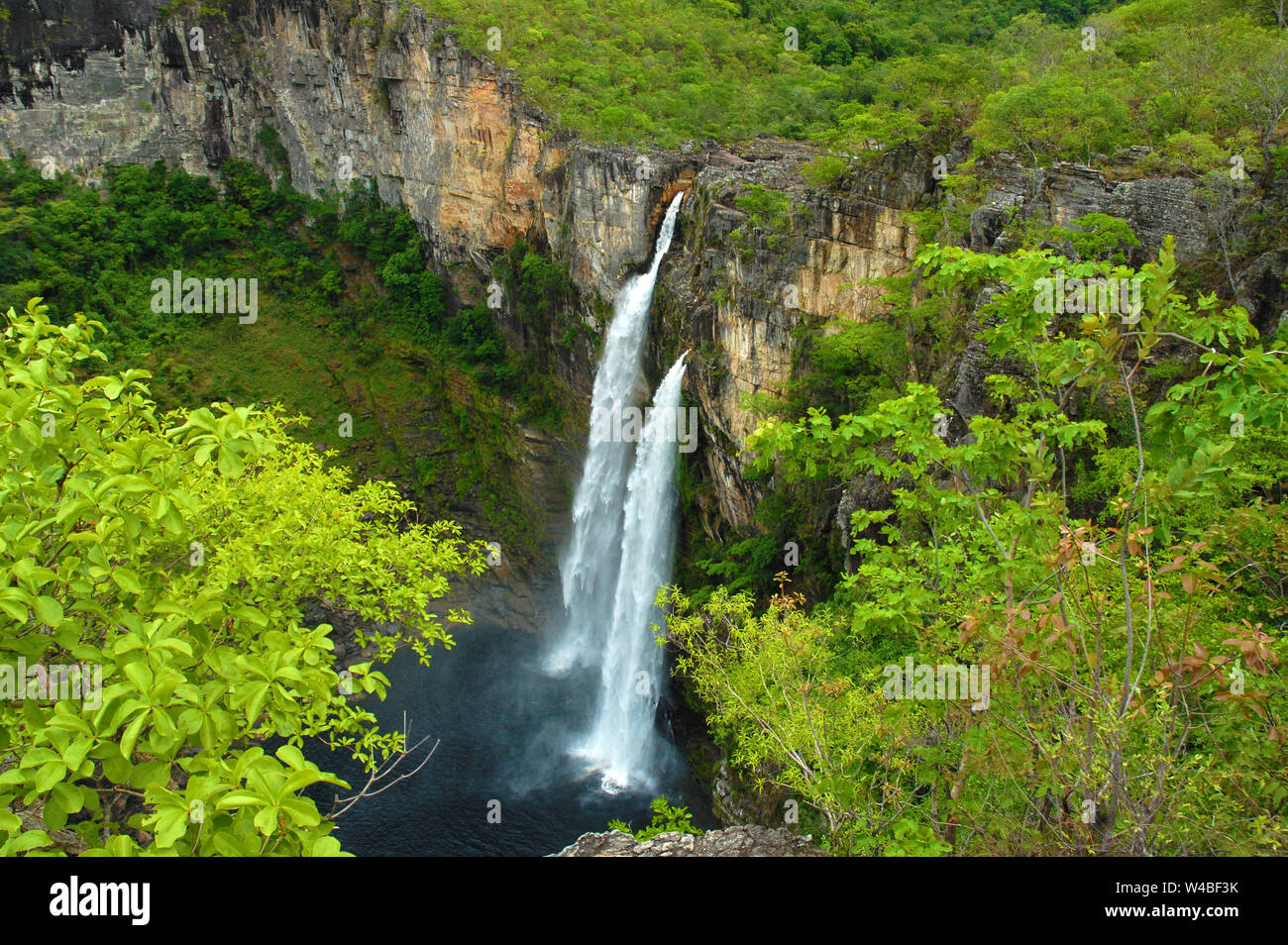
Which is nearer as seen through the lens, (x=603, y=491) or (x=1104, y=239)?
(x=1104, y=239)

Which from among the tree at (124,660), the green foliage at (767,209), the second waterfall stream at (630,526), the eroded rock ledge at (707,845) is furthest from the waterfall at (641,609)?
the tree at (124,660)

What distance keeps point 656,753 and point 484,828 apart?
4959 mm

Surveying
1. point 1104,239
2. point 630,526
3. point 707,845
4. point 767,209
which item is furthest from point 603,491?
point 707,845

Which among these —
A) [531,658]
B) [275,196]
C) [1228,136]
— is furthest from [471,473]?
[1228,136]

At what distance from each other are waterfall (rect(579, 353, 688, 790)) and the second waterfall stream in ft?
0.09

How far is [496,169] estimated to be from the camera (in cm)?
2806

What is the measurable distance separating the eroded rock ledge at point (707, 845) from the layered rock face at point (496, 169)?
10.7m

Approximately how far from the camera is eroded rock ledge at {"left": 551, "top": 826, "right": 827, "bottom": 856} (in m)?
6.87

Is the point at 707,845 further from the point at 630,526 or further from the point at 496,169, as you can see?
the point at 496,169

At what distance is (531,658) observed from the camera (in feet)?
90.6

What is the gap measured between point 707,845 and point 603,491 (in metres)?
18.7

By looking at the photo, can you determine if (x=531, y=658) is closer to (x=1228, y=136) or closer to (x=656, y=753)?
(x=656, y=753)

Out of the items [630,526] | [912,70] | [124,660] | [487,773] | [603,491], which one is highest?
[912,70]

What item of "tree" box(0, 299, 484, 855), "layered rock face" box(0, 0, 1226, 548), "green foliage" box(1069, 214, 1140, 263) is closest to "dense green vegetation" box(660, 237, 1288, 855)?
"tree" box(0, 299, 484, 855)
